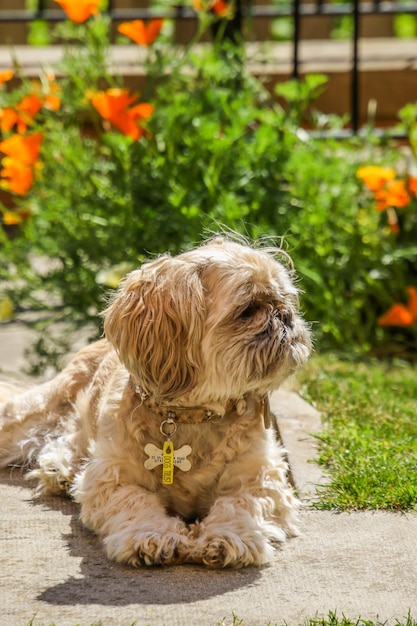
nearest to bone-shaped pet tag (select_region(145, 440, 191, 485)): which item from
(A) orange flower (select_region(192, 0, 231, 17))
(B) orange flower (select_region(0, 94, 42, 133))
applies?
(B) orange flower (select_region(0, 94, 42, 133))

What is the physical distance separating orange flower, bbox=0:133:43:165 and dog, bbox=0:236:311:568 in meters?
2.05

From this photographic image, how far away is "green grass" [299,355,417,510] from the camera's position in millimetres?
3986

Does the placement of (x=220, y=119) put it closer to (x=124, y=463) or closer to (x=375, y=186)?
(x=375, y=186)

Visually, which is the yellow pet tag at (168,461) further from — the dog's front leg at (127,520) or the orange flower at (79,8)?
the orange flower at (79,8)

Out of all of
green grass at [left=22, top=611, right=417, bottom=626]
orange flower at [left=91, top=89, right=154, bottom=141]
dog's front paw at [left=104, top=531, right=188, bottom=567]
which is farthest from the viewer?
orange flower at [left=91, top=89, right=154, bottom=141]

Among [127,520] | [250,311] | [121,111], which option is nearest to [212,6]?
[121,111]

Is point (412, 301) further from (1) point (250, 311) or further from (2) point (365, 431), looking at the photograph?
(1) point (250, 311)

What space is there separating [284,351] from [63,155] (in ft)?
9.10

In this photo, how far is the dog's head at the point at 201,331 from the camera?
11.5ft

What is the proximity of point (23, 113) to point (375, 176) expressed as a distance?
6.27ft

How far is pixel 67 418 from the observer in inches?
178

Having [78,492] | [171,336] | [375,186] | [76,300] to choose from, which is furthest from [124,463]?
[375,186]

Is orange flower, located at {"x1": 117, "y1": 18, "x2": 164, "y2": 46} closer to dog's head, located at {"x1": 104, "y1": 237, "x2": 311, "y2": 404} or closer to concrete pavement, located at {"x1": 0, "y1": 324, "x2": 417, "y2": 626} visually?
dog's head, located at {"x1": 104, "y1": 237, "x2": 311, "y2": 404}

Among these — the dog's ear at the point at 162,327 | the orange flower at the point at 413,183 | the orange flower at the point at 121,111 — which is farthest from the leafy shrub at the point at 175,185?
the dog's ear at the point at 162,327
